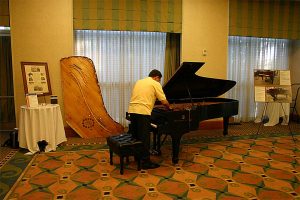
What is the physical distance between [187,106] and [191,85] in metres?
0.44

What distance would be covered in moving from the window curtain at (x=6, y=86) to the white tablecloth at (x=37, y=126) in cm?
168

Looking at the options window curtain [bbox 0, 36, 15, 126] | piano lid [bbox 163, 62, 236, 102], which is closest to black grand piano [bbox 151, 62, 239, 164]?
piano lid [bbox 163, 62, 236, 102]

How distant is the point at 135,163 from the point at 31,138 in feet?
6.05

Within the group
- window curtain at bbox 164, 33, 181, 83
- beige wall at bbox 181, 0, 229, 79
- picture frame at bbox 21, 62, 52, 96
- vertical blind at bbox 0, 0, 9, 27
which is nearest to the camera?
picture frame at bbox 21, 62, 52, 96

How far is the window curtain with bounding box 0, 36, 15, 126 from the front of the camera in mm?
5762

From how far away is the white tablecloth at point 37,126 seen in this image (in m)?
4.33

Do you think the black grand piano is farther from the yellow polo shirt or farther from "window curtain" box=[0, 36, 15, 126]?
"window curtain" box=[0, 36, 15, 126]

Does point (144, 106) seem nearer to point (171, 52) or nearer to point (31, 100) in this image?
point (31, 100)

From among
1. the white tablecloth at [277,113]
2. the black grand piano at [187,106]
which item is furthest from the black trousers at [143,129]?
the white tablecloth at [277,113]

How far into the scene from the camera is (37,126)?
4383mm

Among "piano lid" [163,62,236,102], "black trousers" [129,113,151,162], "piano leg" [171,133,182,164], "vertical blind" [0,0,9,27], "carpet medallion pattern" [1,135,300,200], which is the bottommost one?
"carpet medallion pattern" [1,135,300,200]

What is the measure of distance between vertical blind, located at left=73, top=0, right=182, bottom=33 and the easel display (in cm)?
205

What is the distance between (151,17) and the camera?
5.69 metres

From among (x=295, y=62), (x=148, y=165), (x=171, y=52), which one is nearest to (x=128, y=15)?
(x=171, y=52)
